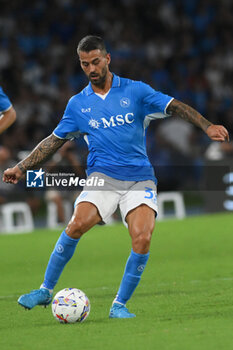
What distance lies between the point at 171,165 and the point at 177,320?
41.1 ft

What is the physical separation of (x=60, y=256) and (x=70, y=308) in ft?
1.80

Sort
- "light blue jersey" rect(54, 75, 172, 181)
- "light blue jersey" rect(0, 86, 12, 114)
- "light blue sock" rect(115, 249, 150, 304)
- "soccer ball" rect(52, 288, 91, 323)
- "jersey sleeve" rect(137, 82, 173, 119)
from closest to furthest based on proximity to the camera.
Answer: "soccer ball" rect(52, 288, 91, 323), "light blue sock" rect(115, 249, 150, 304), "jersey sleeve" rect(137, 82, 173, 119), "light blue jersey" rect(54, 75, 172, 181), "light blue jersey" rect(0, 86, 12, 114)

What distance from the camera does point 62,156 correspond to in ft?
53.2

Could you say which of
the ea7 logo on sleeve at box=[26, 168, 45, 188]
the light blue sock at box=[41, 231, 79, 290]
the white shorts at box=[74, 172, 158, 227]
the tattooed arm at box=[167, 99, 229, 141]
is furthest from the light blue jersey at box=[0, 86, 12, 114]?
the tattooed arm at box=[167, 99, 229, 141]

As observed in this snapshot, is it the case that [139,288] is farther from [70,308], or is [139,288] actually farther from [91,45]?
[91,45]

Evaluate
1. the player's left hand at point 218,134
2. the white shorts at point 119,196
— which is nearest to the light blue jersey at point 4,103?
the white shorts at point 119,196

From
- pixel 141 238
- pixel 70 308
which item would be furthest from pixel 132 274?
pixel 70 308

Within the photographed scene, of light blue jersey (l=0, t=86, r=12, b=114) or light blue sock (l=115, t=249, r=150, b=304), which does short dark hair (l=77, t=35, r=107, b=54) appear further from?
light blue jersey (l=0, t=86, r=12, b=114)

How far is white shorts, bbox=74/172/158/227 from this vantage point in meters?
6.46

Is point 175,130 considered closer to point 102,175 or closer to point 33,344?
point 102,175

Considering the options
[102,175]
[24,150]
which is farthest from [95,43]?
[24,150]

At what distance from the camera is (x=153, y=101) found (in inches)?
255

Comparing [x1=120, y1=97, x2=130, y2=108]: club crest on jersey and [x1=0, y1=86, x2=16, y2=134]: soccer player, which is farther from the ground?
[x1=120, y1=97, x2=130, y2=108]: club crest on jersey

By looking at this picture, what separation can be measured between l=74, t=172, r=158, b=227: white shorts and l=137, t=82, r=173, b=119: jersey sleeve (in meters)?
0.58
